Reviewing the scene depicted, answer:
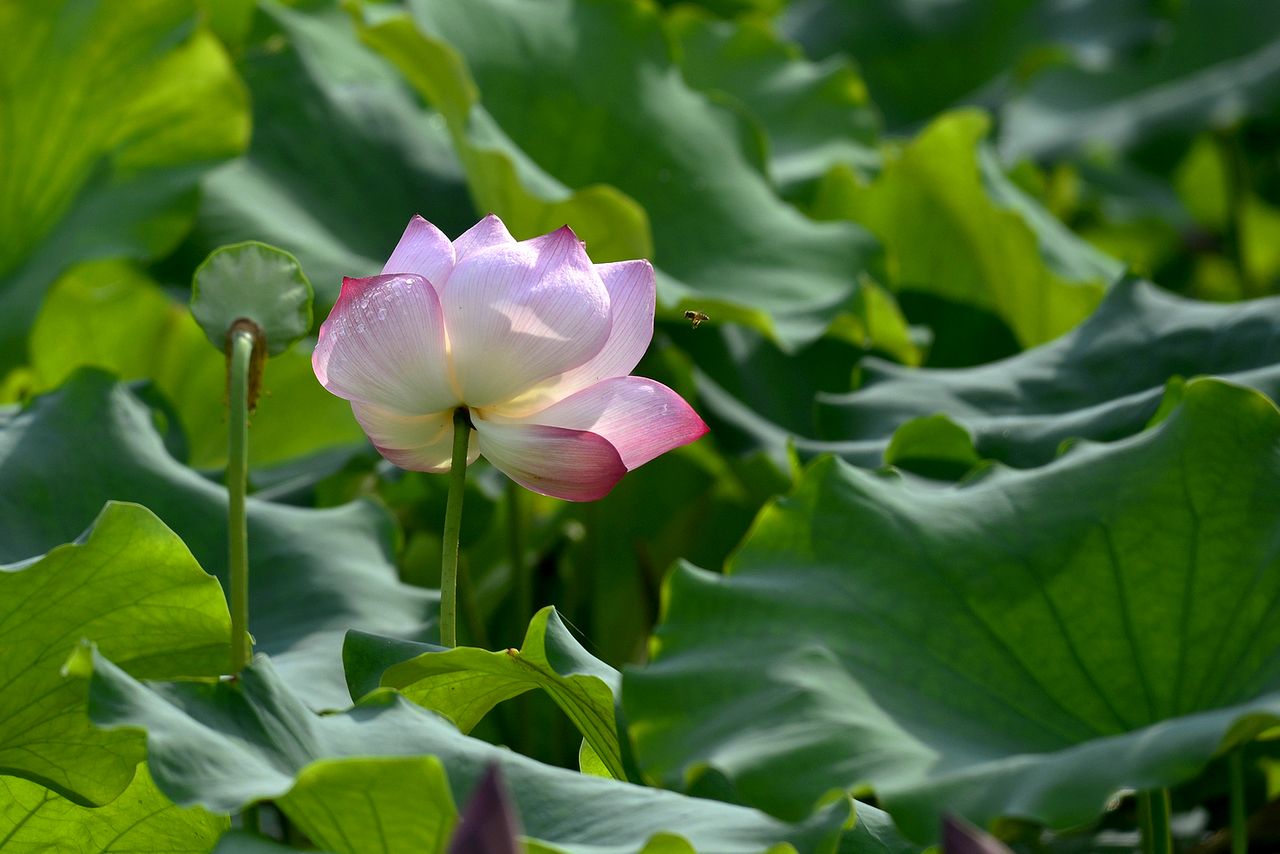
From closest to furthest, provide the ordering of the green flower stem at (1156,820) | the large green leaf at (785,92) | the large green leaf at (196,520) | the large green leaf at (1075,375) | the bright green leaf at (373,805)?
the bright green leaf at (373,805)
the green flower stem at (1156,820)
the large green leaf at (196,520)
the large green leaf at (1075,375)
the large green leaf at (785,92)

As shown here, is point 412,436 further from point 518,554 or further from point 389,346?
point 518,554

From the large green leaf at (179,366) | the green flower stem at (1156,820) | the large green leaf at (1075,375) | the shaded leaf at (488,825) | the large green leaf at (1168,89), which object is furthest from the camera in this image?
the large green leaf at (1168,89)

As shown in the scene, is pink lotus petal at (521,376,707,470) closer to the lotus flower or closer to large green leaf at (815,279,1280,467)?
the lotus flower

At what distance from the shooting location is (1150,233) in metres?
3.17

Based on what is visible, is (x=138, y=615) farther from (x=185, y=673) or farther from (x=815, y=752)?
(x=815, y=752)

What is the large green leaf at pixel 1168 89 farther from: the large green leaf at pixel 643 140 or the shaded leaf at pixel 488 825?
the shaded leaf at pixel 488 825

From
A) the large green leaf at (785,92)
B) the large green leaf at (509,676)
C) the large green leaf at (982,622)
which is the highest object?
the large green leaf at (982,622)

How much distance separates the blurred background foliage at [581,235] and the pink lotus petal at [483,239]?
0.49 meters

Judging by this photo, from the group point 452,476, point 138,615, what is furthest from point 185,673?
point 452,476

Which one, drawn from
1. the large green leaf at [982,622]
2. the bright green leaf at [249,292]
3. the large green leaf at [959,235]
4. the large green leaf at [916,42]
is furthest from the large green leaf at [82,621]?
the large green leaf at [916,42]

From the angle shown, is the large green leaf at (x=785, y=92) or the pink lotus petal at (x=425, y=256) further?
the large green leaf at (x=785, y=92)

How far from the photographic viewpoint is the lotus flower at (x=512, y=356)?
2.26 feet

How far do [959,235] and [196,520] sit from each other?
3.46 feet

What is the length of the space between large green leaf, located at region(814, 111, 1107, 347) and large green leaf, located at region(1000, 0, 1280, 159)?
66 cm
